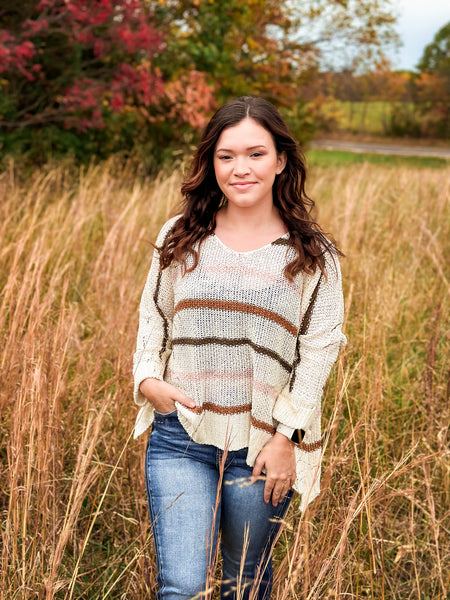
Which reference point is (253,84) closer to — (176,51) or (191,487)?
(176,51)

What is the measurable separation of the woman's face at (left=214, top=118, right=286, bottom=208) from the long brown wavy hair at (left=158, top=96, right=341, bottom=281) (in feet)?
0.09

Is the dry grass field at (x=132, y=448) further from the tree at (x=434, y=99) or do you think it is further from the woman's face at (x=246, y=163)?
the tree at (x=434, y=99)

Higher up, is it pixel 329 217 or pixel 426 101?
pixel 426 101

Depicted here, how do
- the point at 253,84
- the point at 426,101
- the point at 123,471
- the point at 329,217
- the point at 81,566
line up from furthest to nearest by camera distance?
the point at 426,101, the point at 253,84, the point at 329,217, the point at 123,471, the point at 81,566

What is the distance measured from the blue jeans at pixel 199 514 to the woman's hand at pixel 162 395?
27 millimetres

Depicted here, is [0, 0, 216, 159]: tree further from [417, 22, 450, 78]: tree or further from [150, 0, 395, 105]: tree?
[417, 22, 450, 78]: tree

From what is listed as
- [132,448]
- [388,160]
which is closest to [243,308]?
[132,448]

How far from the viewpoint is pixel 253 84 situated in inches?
343

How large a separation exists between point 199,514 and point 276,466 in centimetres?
21

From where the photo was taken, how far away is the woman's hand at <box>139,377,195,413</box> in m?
1.46

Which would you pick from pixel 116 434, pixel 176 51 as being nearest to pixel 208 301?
pixel 116 434

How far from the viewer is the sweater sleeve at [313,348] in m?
1.42

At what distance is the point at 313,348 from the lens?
1.44 m

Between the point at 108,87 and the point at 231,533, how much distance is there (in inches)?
220
